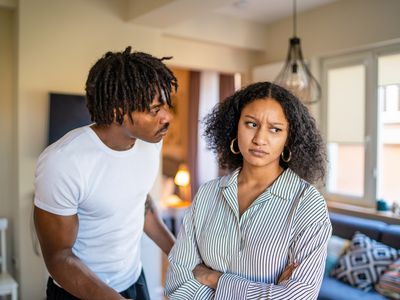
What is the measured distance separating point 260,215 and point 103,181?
0.53 metres

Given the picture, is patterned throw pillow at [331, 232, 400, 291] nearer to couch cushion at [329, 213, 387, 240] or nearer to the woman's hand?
couch cushion at [329, 213, 387, 240]

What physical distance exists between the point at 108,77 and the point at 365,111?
111 inches

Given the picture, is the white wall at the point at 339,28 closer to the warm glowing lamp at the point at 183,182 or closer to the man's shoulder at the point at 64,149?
the warm glowing lamp at the point at 183,182

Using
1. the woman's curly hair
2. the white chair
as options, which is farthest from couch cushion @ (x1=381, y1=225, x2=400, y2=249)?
the white chair

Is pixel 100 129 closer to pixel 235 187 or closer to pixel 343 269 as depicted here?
pixel 235 187

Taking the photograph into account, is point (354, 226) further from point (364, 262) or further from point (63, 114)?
point (63, 114)

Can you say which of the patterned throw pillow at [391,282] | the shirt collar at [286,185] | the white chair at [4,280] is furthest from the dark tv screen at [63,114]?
the patterned throw pillow at [391,282]

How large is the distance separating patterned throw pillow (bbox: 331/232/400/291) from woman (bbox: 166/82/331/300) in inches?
68.1

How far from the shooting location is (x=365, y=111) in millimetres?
3498

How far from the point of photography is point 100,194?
4.26ft

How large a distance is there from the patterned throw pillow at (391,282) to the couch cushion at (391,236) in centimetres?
26

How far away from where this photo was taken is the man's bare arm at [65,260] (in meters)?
1.17

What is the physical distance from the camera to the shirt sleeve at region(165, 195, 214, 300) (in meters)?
1.18

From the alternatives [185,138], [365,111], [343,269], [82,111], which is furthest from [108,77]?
[185,138]
